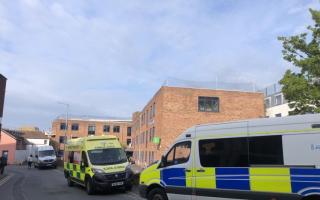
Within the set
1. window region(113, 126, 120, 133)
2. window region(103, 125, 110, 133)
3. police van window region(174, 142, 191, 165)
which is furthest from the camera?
window region(113, 126, 120, 133)

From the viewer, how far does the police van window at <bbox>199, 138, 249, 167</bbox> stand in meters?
10.4

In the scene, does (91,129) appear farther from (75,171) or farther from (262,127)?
(262,127)

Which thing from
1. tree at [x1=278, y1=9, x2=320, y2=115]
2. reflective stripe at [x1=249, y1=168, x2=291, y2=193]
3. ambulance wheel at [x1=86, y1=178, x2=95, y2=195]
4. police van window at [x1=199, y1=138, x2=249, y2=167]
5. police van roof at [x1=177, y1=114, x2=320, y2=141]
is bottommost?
ambulance wheel at [x1=86, y1=178, x2=95, y2=195]

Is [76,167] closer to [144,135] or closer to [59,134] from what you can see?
[144,135]

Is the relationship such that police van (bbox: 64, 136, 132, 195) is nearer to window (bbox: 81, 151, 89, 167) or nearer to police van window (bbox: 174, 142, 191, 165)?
window (bbox: 81, 151, 89, 167)

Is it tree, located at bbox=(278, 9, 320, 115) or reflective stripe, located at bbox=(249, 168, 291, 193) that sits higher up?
tree, located at bbox=(278, 9, 320, 115)

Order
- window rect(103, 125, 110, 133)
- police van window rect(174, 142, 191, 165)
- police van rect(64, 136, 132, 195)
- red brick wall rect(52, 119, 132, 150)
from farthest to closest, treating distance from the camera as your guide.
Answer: window rect(103, 125, 110, 133), red brick wall rect(52, 119, 132, 150), police van rect(64, 136, 132, 195), police van window rect(174, 142, 191, 165)

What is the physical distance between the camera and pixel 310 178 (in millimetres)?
9047

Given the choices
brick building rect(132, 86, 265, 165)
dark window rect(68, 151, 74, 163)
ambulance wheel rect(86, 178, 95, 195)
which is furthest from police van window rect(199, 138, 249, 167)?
brick building rect(132, 86, 265, 165)

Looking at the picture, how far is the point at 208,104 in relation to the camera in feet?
151

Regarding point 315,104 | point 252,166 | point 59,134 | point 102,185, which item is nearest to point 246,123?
point 252,166

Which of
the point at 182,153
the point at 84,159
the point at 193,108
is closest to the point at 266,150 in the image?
the point at 182,153

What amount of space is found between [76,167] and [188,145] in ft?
34.7

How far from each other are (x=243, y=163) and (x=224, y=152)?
66 cm
